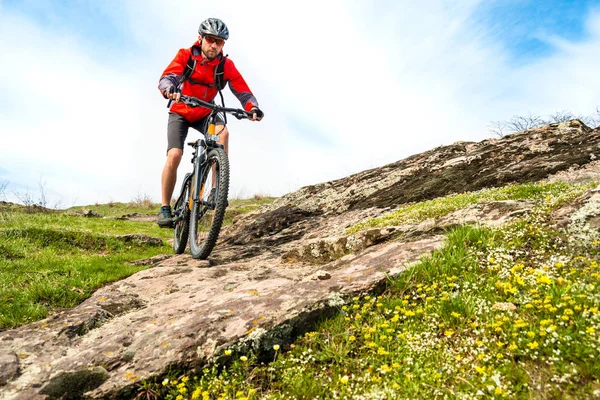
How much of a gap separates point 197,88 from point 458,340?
6848 millimetres

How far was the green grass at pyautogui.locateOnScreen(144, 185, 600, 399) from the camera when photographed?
2543 mm

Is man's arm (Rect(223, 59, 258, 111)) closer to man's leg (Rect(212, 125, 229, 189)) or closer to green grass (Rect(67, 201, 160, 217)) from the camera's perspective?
man's leg (Rect(212, 125, 229, 189))

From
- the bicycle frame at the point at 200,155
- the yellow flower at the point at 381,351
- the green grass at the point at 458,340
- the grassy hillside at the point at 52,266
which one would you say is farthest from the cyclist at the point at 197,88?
the yellow flower at the point at 381,351

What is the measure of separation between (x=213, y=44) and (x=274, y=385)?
6.56m

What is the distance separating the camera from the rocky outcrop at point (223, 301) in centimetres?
332

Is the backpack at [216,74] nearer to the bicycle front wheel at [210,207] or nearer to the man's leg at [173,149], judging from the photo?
the man's leg at [173,149]

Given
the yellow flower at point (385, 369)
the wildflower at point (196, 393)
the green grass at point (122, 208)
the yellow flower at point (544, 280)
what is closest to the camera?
the yellow flower at point (385, 369)

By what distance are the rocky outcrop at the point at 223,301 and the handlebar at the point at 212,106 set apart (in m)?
2.78

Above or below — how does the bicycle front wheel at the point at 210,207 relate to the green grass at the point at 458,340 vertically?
above

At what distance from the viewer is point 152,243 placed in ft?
37.5

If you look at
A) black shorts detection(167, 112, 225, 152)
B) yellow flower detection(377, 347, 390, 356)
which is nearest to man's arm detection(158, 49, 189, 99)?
black shorts detection(167, 112, 225, 152)

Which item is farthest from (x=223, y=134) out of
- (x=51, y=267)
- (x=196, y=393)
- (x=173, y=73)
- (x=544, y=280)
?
(x=544, y=280)

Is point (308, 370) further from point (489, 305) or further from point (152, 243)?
point (152, 243)

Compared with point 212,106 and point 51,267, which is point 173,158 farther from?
point 51,267
